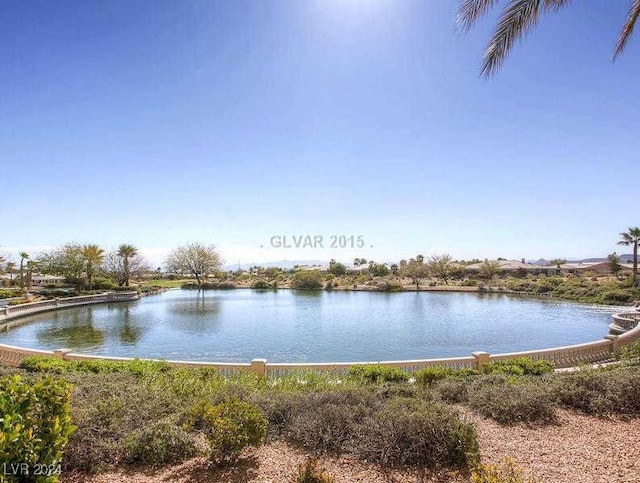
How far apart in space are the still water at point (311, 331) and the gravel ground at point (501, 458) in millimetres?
8733

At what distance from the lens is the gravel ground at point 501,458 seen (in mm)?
3486

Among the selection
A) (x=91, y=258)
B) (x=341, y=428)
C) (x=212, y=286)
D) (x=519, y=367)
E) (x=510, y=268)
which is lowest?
(x=519, y=367)

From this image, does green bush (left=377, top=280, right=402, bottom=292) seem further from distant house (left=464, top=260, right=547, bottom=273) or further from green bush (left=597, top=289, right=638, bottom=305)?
distant house (left=464, top=260, right=547, bottom=273)

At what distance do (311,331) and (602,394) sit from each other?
13.7 m

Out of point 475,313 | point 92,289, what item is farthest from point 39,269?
point 475,313

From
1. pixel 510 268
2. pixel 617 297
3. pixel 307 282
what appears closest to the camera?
pixel 617 297

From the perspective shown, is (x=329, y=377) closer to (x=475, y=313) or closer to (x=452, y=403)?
(x=452, y=403)

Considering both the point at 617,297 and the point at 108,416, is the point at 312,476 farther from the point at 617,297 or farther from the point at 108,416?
the point at 617,297

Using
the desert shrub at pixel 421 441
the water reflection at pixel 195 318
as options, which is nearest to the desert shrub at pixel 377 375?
the desert shrub at pixel 421 441

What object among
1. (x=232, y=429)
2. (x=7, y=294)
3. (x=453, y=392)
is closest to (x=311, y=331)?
(x=453, y=392)

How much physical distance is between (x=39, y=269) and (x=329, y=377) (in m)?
53.9

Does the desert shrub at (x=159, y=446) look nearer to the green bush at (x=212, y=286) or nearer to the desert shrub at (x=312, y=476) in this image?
the desert shrub at (x=312, y=476)

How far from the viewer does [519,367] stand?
28.9 ft

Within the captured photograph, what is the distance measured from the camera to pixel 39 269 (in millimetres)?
46562
